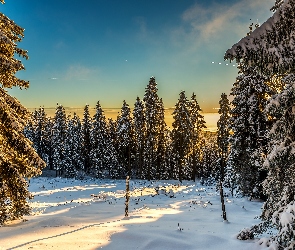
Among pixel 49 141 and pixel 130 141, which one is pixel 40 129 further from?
pixel 130 141

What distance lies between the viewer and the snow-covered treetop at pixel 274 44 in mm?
5402

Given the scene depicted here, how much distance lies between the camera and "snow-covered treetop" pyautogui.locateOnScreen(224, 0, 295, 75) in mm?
5402

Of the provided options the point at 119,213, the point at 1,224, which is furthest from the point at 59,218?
the point at 119,213

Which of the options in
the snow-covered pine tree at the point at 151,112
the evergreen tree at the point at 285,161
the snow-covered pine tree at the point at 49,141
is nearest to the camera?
the evergreen tree at the point at 285,161

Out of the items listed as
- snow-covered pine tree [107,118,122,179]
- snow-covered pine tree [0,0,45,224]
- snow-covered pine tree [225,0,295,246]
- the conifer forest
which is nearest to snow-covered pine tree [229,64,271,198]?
the conifer forest

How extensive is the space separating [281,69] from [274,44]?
21.1 inches

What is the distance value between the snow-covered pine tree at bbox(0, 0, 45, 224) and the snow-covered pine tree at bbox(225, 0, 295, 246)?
7.03 m

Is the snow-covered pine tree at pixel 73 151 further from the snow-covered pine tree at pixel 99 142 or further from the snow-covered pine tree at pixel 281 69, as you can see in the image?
the snow-covered pine tree at pixel 281 69


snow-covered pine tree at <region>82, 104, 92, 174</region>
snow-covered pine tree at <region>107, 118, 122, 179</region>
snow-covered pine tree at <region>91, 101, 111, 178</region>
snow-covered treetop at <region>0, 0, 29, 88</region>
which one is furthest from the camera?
snow-covered pine tree at <region>107, 118, 122, 179</region>

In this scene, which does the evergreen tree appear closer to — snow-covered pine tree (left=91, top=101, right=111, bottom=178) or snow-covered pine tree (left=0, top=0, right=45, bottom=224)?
snow-covered pine tree (left=0, top=0, right=45, bottom=224)

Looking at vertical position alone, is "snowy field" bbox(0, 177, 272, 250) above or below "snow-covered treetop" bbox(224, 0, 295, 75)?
below

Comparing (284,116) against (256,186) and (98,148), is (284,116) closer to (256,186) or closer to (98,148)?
(256,186)

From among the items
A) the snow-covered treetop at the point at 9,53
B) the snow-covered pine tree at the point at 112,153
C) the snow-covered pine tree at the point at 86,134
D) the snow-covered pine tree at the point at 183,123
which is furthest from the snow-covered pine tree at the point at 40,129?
the snow-covered treetop at the point at 9,53

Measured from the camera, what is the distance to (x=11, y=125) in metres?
8.70
